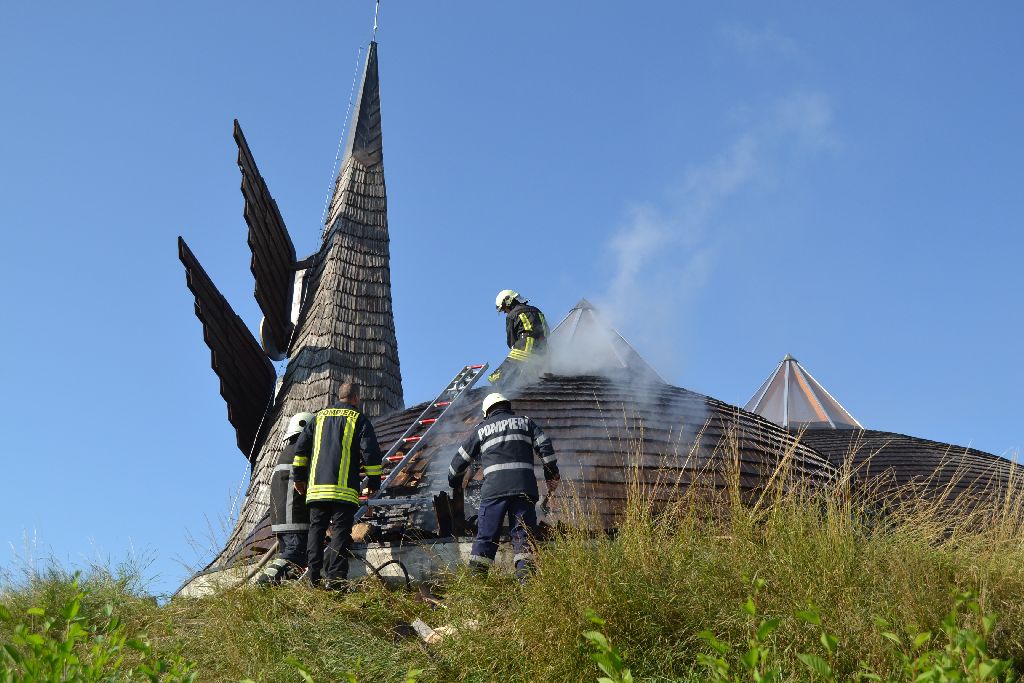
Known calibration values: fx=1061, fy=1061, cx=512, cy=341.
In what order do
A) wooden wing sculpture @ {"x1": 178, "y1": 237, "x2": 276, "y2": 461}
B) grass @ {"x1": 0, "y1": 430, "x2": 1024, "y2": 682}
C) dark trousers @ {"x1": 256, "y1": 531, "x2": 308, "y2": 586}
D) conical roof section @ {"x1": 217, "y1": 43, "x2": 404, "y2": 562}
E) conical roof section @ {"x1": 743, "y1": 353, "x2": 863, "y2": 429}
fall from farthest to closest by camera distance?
conical roof section @ {"x1": 743, "y1": 353, "x2": 863, "y2": 429}
wooden wing sculpture @ {"x1": 178, "y1": 237, "x2": 276, "y2": 461}
conical roof section @ {"x1": 217, "y1": 43, "x2": 404, "y2": 562}
dark trousers @ {"x1": 256, "y1": 531, "x2": 308, "y2": 586}
grass @ {"x1": 0, "y1": 430, "x2": 1024, "y2": 682}

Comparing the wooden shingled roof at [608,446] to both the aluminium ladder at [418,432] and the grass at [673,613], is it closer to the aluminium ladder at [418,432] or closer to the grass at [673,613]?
the aluminium ladder at [418,432]

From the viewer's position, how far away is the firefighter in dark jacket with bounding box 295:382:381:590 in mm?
8102

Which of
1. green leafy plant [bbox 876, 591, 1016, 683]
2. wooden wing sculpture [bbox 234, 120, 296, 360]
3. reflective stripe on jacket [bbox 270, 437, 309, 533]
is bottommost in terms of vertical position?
green leafy plant [bbox 876, 591, 1016, 683]

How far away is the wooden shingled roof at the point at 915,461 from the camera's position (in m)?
15.2

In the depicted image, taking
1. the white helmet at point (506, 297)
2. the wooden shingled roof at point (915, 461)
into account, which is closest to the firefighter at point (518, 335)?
the white helmet at point (506, 297)

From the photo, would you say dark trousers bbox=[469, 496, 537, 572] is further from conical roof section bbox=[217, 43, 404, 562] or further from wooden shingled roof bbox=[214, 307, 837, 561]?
conical roof section bbox=[217, 43, 404, 562]

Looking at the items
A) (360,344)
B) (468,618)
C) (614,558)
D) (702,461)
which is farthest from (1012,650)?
(360,344)

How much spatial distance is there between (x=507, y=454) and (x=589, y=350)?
7.22m

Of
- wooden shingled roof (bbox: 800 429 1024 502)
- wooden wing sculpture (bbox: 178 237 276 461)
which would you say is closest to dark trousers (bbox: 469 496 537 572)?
wooden shingled roof (bbox: 800 429 1024 502)

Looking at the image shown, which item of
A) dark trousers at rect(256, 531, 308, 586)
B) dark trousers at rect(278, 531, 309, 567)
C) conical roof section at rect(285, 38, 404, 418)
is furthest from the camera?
conical roof section at rect(285, 38, 404, 418)

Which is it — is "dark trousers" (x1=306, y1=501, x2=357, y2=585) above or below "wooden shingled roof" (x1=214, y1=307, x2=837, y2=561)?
below

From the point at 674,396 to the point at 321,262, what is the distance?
8443 millimetres

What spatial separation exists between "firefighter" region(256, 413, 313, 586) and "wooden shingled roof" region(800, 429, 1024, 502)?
868 centimetres

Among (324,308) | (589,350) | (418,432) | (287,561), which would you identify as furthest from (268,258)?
(287,561)
